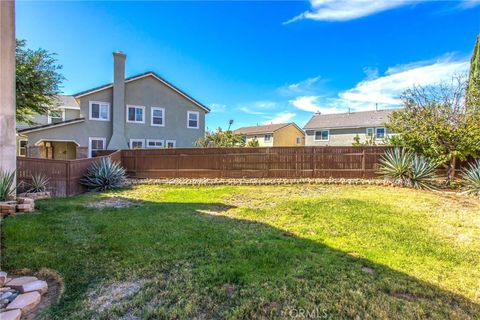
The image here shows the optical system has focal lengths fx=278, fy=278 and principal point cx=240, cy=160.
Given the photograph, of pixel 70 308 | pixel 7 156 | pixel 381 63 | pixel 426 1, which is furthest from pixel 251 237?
pixel 381 63

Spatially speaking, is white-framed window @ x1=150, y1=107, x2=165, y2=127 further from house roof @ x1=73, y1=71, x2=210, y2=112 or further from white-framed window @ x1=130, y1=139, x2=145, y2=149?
house roof @ x1=73, y1=71, x2=210, y2=112

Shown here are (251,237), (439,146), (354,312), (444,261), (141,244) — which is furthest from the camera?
(439,146)

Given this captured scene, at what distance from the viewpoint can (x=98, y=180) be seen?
39.2 ft

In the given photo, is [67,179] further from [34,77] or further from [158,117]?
[158,117]

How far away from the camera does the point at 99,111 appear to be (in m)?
19.5

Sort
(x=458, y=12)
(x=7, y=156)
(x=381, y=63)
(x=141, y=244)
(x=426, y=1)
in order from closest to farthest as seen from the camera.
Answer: (x=141, y=244)
(x=7, y=156)
(x=426, y=1)
(x=458, y=12)
(x=381, y=63)

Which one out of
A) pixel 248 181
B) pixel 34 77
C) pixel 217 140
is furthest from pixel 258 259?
pixel 217 140

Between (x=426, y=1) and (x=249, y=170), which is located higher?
(x=426, y=1)

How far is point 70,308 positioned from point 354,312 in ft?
9.55

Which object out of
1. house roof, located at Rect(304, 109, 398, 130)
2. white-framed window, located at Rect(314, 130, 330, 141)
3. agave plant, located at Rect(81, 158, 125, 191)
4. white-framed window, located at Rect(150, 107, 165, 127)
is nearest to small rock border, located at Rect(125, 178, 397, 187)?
agave plant, located at Rect(81, 158, 125, 191)

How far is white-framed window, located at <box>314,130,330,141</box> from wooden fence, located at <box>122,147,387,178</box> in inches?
744

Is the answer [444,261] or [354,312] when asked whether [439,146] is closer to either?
[444,261]

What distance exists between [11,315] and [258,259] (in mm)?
2835

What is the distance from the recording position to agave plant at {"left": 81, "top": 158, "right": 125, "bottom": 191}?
11.9 meters
